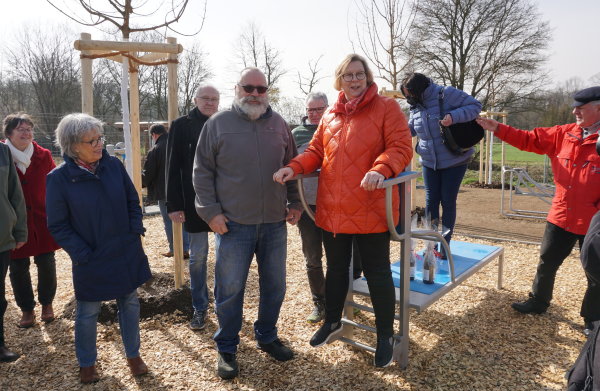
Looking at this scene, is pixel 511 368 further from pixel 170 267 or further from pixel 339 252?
pixel 170 267

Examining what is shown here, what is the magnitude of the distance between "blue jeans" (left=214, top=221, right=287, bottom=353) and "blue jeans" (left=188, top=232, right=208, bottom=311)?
0.71 meters

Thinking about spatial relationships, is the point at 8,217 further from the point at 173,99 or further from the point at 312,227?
the point at 312,227

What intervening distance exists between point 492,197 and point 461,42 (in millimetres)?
A: 10801

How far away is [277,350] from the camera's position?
3107mm

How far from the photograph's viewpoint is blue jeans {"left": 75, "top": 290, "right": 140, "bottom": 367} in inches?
107

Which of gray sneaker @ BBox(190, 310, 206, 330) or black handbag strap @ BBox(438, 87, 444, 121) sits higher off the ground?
black handbag strap @ BBox(438, 87, 444, 121)

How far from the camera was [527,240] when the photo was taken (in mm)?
6598

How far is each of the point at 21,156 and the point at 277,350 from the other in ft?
8.53

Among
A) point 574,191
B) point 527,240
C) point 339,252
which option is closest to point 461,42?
point 527,240

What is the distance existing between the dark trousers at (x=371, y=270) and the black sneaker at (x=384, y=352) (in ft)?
0.13

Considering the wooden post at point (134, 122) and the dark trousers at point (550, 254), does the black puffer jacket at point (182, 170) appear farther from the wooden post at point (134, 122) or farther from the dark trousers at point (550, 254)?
the dark trousers at point (550, 254)

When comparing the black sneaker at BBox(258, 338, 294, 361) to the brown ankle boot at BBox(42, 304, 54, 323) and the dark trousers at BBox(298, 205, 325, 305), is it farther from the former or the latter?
the brown ankle boot at BBox(42, 304, 54, 323)

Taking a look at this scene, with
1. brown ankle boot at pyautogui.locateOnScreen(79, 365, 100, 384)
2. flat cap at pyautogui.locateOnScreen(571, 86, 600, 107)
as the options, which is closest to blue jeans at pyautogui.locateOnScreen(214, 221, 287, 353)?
brown ankle boot at pyautogui.locateOnScreen(79, 365, 100, 384)

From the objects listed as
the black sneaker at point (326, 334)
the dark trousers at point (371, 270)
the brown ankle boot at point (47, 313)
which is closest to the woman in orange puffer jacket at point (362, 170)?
the dark trousers at point (371, 270)
